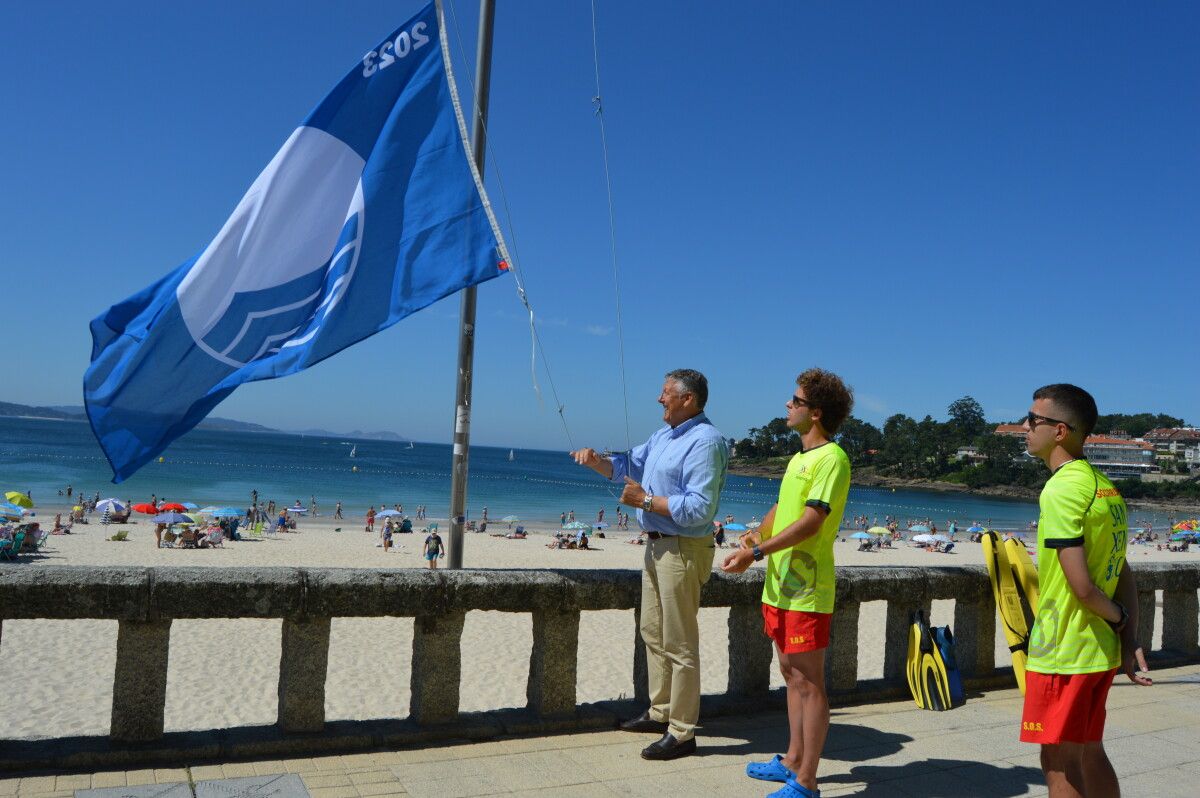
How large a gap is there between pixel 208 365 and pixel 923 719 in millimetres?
4361

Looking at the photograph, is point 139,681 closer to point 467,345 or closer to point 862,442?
point 467,345

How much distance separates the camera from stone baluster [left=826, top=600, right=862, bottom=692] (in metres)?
5.30

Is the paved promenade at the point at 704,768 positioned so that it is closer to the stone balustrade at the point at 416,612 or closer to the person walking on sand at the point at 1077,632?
the stone balustrade at the point at 416,612

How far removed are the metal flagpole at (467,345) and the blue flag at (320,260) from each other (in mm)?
148

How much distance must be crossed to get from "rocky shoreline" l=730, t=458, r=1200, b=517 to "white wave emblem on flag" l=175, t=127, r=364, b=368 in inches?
4182

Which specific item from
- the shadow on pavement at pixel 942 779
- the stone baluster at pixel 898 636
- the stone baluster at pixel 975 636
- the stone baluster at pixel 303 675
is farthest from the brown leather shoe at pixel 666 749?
the stone baluster at pixel 975 636

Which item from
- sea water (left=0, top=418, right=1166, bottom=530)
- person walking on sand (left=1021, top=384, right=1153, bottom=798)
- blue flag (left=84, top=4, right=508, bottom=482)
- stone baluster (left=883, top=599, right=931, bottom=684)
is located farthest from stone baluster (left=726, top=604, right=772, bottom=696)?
sea water (left=0, top=418, right=1166, bottom=530)

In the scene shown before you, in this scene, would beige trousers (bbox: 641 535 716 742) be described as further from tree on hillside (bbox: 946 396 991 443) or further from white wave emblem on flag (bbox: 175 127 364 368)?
tree on hillside (bbox: 946 396 991 443)

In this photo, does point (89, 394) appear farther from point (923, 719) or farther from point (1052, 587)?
point (923, 719)

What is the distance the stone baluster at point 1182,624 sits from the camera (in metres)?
7.14

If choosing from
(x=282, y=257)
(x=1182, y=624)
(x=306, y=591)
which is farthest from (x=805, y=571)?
(x=1182, y=624)

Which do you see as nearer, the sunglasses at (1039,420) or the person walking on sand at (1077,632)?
the person walking on sand at (1077,632)

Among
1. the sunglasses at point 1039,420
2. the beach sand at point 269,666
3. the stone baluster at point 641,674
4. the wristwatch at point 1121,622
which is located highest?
the sunglasses at point 1039,420

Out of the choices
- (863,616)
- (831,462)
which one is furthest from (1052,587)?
(863,616)
